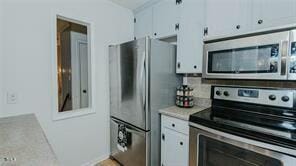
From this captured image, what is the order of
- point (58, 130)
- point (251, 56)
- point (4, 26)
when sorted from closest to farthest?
1. point (251, 56)
2. point (4, 26)
3. point (58, 130)

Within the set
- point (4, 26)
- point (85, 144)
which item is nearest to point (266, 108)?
point (85, 144)

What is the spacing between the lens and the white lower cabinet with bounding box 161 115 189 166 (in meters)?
1.56

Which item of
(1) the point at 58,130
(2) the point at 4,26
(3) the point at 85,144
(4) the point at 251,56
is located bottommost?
(3) the point at 85,144

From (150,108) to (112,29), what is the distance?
4.55 ft

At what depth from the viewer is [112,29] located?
234 cm

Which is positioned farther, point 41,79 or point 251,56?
point 41,79

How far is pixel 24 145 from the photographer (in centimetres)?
91

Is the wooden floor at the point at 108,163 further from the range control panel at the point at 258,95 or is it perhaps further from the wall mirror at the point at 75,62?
the range control panel at the point at 258,95

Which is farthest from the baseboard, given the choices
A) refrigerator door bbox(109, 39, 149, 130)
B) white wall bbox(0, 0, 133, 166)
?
refrigerator door bbox(109, 39, 149, 130)

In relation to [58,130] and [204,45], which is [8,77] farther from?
[204,45]

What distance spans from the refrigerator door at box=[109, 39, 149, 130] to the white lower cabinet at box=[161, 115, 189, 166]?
0.24m

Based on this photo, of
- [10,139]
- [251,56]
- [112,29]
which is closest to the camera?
[10,139]

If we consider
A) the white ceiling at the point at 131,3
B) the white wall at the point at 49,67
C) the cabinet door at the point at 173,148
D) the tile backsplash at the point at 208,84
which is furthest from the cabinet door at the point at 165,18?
the cabinet door at the point at 173,148

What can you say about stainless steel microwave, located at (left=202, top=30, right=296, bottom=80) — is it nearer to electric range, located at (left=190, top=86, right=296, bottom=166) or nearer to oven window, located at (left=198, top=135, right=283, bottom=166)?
electric range, located at (left=190, top=86, right=296, bottom=166)
